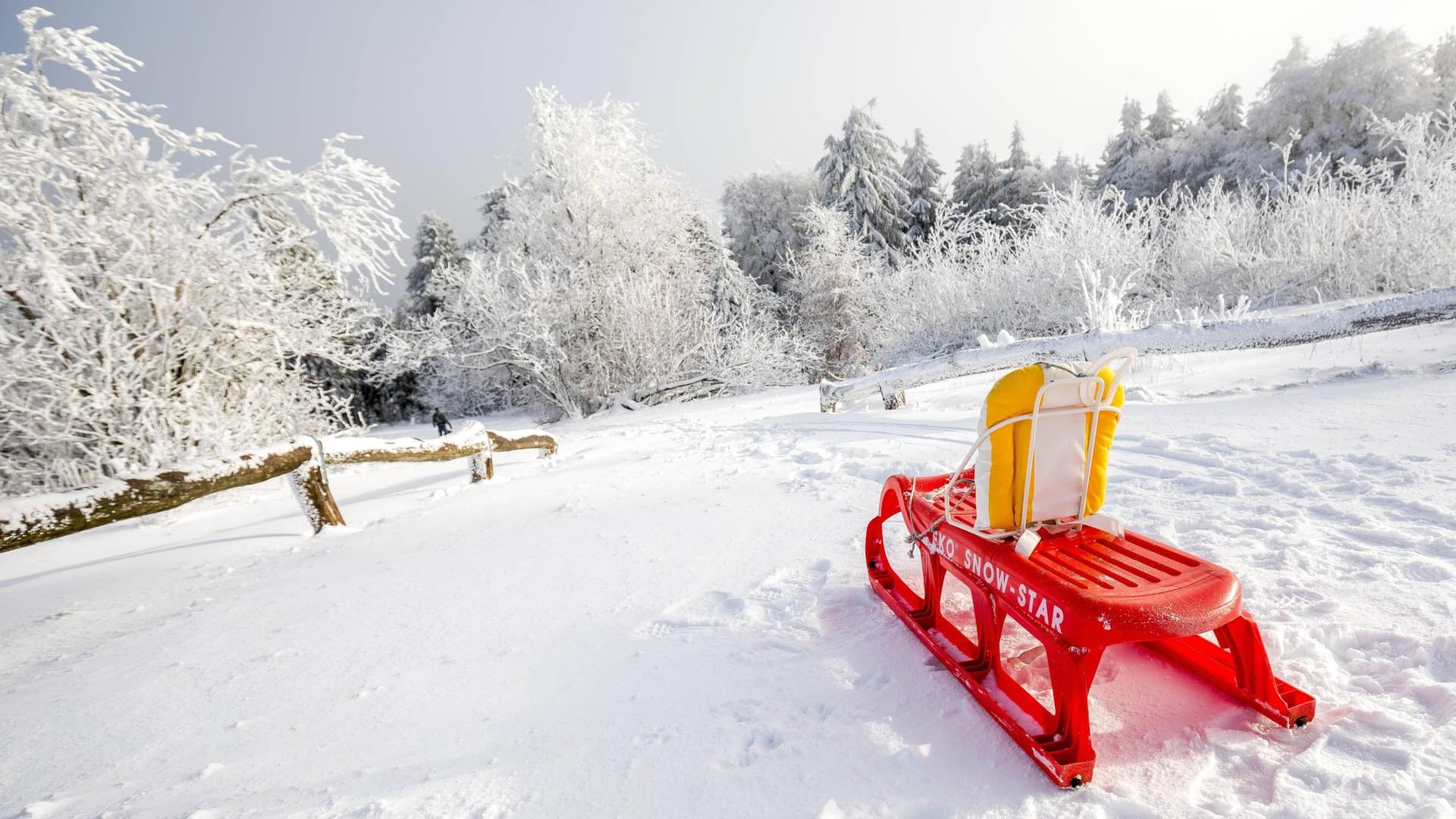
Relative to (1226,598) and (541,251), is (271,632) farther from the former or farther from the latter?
(541,251)

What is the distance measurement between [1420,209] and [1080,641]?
38.5ft

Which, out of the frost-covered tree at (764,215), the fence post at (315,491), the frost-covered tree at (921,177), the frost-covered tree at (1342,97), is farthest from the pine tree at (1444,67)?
the fence post at (315,491)

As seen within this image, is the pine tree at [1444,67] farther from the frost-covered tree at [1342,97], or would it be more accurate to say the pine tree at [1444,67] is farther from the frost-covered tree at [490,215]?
the frost-covered tree at [490,215]

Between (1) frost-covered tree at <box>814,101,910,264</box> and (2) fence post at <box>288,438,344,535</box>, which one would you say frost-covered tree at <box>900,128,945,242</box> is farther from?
(2) fence post at <box>288,438,344,535</box>

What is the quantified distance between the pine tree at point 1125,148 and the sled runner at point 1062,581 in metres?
33.2

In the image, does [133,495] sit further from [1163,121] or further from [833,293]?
[1163,121]

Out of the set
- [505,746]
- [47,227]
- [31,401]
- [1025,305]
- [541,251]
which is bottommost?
[505,746]

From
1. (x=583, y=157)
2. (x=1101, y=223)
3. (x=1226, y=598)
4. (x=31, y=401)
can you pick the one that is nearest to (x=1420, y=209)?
(x=1101, y=223)

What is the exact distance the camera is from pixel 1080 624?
68.6 inches

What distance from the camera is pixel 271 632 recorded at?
304 centimetres

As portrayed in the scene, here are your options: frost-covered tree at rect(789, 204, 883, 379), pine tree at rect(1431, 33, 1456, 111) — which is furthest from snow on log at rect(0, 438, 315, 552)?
pine tree at rect(1431, 33, 1456, 111)

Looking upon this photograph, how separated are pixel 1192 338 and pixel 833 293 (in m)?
16.6

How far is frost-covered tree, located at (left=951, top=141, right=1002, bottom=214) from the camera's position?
106 ft

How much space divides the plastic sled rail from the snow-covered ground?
8 cm
